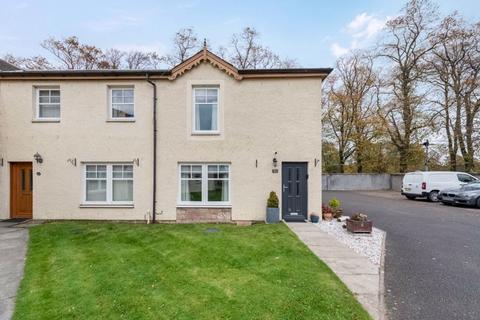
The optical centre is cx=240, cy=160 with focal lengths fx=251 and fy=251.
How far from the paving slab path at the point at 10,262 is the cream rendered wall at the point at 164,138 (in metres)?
1.81

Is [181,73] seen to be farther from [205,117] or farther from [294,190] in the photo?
[294,190]

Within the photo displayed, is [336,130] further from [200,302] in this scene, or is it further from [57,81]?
[200,302]

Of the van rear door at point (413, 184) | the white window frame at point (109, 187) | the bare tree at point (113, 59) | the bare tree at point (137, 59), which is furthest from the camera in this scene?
the bare tree at point (137, 59)

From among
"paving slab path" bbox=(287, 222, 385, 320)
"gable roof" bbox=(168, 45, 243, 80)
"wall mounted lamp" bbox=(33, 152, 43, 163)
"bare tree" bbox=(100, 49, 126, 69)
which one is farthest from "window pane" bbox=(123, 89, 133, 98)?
"bare tree" bbox=(100, 49, 126, 69)

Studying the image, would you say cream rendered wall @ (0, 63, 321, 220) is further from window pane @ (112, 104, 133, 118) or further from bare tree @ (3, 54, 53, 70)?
bare tree @ (3, 54, 53, 70)

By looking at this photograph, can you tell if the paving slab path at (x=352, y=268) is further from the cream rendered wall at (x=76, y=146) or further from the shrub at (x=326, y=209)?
the cream rendered wall at (x=76, y=146)

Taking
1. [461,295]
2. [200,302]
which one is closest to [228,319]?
[200,302]

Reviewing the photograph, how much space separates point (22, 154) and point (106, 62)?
17804mm

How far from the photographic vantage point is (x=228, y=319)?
3.73 metres

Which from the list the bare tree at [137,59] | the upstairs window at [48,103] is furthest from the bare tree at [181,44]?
the upstairs window at [48,103]

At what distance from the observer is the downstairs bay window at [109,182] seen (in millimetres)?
10789

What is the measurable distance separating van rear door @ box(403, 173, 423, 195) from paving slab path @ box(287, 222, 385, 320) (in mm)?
14146

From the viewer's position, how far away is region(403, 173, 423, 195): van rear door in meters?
18.5

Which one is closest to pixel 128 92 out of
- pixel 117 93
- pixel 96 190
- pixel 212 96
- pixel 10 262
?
pixel 117 93
